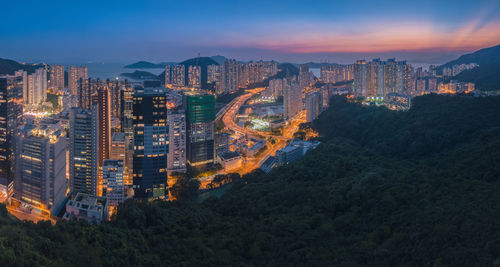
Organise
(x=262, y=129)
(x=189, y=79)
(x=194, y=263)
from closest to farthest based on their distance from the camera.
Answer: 1. (x=194, y=263)
2. (x=262, y=129)
3. (x=189, y=79)

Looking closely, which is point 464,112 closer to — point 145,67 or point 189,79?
point 189,79

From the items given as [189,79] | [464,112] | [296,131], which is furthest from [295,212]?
[189,79]

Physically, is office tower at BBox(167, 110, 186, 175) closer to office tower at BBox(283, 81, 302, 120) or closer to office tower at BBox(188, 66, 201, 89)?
office tower at BBox(283, 81, 302, 120)

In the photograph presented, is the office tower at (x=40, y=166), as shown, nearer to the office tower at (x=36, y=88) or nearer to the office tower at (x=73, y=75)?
the office tower at (x=36, y=88)

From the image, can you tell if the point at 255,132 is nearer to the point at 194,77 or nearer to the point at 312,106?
the point at 312,106

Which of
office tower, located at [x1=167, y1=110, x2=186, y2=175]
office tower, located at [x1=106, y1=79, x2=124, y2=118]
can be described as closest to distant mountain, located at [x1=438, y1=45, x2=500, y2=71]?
office tower, located at [x1=167, y1=110, x2=186, y2=175]
